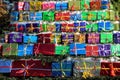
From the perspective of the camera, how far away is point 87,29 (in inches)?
1843

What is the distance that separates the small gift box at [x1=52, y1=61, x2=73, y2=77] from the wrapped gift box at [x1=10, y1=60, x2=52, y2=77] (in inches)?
23.5

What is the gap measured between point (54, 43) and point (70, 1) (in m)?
5.98

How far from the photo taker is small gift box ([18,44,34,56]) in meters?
46.2

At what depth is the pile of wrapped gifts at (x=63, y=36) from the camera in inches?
1741

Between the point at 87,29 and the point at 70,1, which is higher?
the point at 70,1

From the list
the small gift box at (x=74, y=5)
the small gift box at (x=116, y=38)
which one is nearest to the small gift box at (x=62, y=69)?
the small gift box at (x=116, y=38)

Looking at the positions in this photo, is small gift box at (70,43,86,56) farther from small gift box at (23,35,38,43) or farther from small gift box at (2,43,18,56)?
small gift box at (2,43,18,56)

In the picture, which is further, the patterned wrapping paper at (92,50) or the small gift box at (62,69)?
the patterned wrapping paper at (92,50)

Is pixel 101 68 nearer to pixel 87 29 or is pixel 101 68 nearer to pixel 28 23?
pixel 87 29

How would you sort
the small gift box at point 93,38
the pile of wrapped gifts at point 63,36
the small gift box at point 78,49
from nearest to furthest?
the pile of wrapped gifts at point 63,36, the small gift box at point 78,49, the small gift box at point 93,38

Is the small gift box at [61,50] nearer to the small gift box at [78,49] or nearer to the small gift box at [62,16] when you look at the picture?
the small gift box at [78,49]

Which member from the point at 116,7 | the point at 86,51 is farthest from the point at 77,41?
the point at 116,7

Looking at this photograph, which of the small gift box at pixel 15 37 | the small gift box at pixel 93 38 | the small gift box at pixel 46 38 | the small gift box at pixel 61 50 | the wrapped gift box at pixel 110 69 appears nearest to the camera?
the wrapped gift box at pixel 110 69

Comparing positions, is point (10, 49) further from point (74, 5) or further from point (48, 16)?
point (74, 5)
